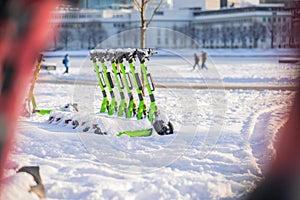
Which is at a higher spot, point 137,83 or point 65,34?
point 65,34

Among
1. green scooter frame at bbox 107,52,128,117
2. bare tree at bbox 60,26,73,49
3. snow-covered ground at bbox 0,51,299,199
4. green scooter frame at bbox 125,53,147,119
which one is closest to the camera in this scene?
bare tree at bbox 60,26,73,49

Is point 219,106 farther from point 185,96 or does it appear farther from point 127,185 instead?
point 127,185

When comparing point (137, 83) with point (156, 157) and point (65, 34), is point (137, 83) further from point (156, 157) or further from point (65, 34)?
point (65, 34)

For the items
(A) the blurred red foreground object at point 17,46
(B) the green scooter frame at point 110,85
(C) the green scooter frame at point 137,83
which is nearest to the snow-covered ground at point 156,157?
(A) the blurred red foreground object at point 17,46

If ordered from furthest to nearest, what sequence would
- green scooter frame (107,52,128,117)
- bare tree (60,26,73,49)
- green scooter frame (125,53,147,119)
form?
green scooter frame (107,52,128,117)
green scooter frame (125,53,147,119)
bare tree (60,26,73,49)

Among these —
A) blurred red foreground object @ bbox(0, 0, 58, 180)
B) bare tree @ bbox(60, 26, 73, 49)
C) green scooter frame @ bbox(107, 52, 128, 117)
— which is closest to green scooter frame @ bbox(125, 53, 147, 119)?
green scooter frame @ bbox(107, 52, 128, 117)

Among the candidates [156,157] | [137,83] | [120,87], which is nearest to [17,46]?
[156,157]

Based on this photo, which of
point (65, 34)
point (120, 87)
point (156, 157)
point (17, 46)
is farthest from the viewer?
point (120, 87)

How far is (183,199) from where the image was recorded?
7.18 ft

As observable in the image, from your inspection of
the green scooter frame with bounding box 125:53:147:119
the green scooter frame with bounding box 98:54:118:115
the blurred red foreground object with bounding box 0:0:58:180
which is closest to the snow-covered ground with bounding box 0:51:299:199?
the blurred red foreground object with bounding box 0:0:58:180

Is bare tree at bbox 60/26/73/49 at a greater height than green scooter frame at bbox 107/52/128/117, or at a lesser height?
greater

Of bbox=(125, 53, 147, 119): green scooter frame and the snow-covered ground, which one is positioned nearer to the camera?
the snow-covered ground

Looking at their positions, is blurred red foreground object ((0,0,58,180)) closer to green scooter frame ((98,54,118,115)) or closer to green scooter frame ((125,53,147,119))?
green scooter frame ((125,53,147,119))

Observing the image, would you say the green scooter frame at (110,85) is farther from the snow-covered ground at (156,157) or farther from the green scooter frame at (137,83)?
the snow-covered ground at (156,157)
